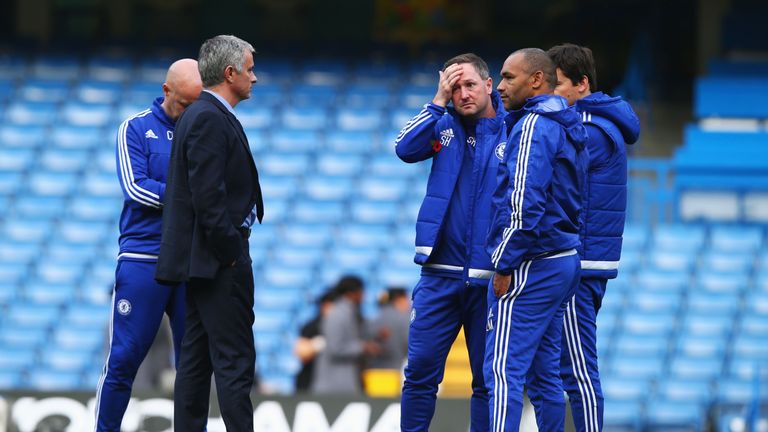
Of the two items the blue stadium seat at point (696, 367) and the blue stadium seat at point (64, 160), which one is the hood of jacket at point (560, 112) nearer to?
the blue stadium seat at point (696, 367)

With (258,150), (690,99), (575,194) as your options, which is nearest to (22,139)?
(258,150)

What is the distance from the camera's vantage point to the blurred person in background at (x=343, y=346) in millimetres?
12023

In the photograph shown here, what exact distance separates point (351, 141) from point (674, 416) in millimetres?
5916

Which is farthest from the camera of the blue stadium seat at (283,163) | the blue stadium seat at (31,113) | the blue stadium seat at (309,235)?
the blue stadium seat at (31,113)

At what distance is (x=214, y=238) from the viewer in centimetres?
653

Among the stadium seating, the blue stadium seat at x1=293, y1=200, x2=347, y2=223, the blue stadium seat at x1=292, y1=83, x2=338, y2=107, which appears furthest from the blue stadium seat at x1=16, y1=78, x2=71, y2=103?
the blue stadium seat at x1=293, y1=200, x2=347, y2=223

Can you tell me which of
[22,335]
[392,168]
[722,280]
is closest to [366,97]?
[392,168]

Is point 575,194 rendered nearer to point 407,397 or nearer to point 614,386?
point 407,397

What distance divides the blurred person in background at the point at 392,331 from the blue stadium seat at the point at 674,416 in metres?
2.09

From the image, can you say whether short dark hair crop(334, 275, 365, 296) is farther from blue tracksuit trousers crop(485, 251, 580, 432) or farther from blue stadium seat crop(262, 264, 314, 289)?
blue tracksuit trousers crop(485, 251, 580, 432)

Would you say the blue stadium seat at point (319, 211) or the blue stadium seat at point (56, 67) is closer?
the blue stadium seat at point (319, 211)

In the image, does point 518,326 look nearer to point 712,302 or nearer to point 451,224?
point 451,224

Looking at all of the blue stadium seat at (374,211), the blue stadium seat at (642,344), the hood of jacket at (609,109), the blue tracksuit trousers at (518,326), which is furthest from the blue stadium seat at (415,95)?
the blue tracksuit trousers at (518,326)

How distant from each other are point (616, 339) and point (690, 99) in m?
5.67
